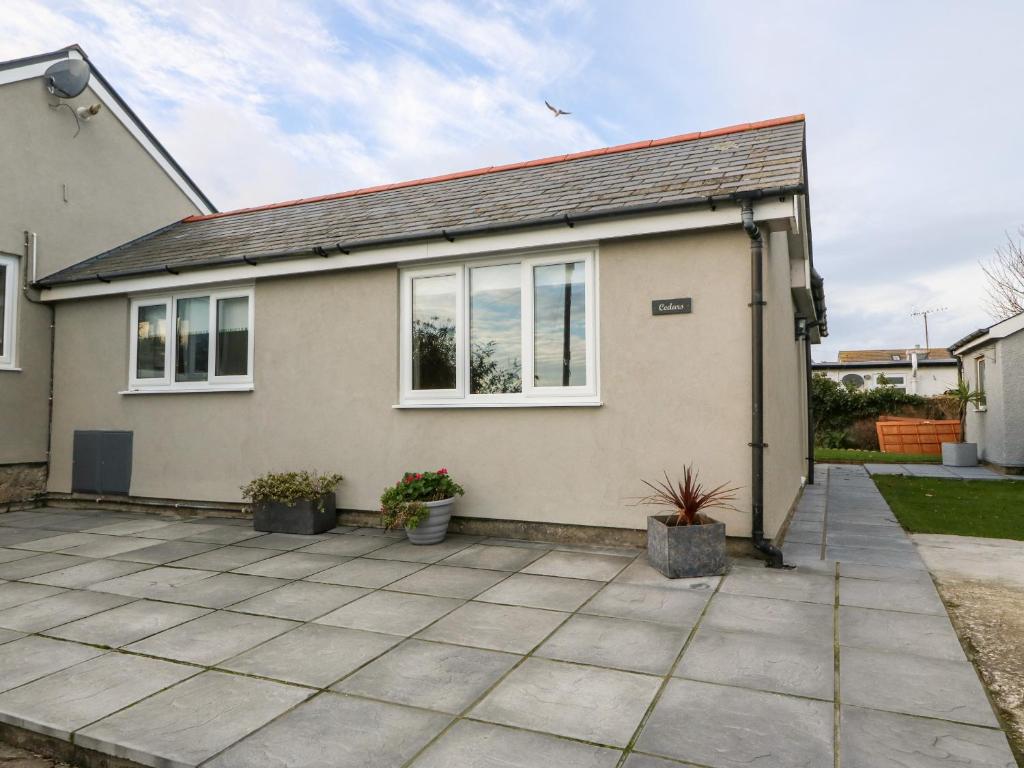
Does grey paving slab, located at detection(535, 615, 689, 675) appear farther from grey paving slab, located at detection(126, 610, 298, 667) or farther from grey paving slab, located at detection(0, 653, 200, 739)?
grey paving slab, located at detection(0, 653, 200, 739)

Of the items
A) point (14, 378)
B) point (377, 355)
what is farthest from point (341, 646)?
point (14, 378)

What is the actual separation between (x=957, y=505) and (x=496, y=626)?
26.2 ft

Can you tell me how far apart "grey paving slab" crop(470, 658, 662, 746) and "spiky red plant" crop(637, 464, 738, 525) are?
214 centimetres

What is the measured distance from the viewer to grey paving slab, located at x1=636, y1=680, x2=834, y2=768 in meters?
2.30

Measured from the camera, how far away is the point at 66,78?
9055mm

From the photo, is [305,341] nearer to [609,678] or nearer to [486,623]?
[486,623]

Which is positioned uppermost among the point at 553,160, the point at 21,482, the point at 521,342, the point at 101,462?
the point at 553,160

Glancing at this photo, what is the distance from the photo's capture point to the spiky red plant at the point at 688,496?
16.4ft

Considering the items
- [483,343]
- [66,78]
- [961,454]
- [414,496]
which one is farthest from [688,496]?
[961,454]

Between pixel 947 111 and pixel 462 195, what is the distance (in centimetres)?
1242

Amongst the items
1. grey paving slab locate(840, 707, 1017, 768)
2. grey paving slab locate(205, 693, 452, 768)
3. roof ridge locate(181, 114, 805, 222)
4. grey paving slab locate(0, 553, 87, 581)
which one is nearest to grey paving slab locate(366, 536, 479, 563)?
grey paving slab locate(0, 553, 87, 581)

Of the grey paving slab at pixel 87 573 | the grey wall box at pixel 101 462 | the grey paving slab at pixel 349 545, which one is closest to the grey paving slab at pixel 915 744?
the grey paving slab at pixel 349 545

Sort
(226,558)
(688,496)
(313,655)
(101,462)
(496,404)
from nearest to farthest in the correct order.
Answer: (313,655) < (688,496) < (226,558) < (496,404) < (101,462)

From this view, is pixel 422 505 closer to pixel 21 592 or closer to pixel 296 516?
pixel 296 516
